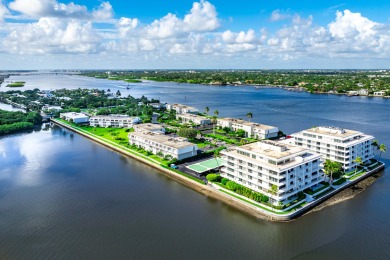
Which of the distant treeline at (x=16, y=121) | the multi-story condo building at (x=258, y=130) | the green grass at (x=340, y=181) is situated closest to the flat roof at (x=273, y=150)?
the green grass at (x=340, y=181)

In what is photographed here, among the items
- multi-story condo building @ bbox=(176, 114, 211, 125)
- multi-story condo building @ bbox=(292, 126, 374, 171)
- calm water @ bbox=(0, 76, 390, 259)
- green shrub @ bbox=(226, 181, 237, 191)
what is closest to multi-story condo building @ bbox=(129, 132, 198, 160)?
calm water @ bbox=(0, 76, 390, 259)

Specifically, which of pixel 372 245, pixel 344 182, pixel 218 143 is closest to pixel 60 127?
pixel 218 143

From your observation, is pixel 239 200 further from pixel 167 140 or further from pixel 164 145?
pixel 167 140

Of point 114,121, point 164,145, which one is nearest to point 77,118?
point 114,121

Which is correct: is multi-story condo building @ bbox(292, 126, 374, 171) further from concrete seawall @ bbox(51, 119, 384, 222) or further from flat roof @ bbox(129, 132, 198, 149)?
flat roof @ bbox(129, 132, 198, 149)

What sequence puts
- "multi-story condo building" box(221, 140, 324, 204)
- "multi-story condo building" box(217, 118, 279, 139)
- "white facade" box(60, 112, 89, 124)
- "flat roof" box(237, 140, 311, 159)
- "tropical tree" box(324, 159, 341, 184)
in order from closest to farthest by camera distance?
"multi-story condo building" box(221, 140, 324, 204)
"flat roof" box(237, 140, 311, 159)
"tropical tree" box(324, 159, 341, 184)
"multi-story condo building" box(217, 118, 279, 139)
"white facade" box(60, 112, 89, 124)
